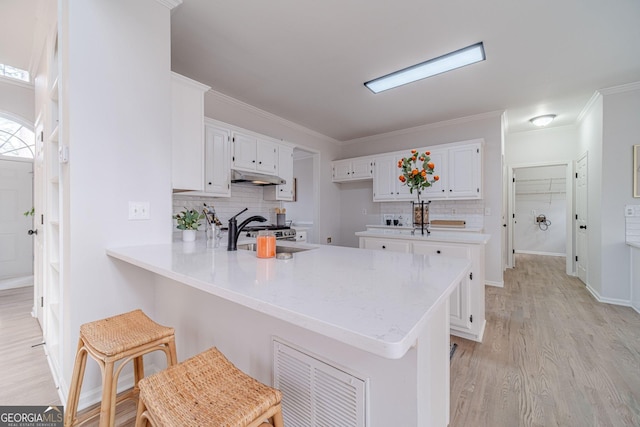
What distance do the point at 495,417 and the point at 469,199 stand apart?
3.30 meters

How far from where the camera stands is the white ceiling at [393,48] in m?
2.08

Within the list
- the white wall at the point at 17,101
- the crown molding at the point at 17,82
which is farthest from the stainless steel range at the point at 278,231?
the white wall at the point at 17,101

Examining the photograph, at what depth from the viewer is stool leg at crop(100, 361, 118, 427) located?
1080 millimetres

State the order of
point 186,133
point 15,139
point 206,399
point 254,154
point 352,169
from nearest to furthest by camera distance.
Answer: point 206,399
point 186,133
point 254,154
point 15,139
point 352,169

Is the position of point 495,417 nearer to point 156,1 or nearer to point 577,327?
point 577,327

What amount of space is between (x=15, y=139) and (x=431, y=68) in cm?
593

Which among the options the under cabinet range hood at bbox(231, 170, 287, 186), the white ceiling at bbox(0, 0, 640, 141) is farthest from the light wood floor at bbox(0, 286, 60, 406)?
the white ceiling at bbox(0, 0, 640, 141)

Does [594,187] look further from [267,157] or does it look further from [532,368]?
[267,157]

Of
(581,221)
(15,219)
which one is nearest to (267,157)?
(15,219)

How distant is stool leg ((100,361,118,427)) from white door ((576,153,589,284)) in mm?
5713

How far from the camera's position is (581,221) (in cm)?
450

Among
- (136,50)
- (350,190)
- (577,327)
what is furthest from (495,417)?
(350,190)

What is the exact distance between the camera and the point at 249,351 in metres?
1.32

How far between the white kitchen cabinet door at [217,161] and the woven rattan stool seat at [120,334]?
6.52 ft
